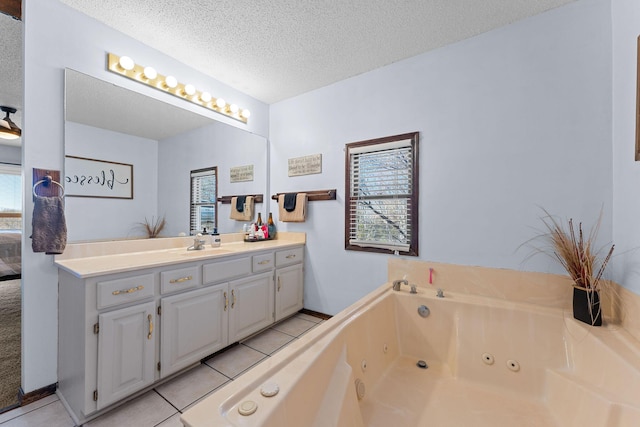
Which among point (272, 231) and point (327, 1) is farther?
point (272, 231)

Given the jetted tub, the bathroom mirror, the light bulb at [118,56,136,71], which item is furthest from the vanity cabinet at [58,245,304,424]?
the light bulb at [118,56,136,71]

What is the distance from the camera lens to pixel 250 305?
2.18 metres

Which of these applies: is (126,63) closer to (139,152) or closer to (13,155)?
(139,152)

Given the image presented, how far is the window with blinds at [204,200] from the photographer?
2.41m

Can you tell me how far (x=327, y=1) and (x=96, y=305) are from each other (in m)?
2.21

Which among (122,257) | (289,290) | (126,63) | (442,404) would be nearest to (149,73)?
→ (126,63)

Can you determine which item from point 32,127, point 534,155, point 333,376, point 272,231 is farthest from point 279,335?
point 534,155

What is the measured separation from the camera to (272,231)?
2.92 metres

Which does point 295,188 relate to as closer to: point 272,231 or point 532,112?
point 272,231

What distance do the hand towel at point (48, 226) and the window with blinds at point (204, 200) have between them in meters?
0.94

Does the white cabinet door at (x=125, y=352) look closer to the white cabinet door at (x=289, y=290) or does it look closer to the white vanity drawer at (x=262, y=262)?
the white vanity drawer at (x=262, y=262)

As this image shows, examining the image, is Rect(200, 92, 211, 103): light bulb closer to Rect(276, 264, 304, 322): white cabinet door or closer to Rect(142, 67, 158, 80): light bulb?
Rect(142, 67, 158, 80): light bulb

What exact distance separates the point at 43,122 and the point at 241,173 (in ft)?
4.92

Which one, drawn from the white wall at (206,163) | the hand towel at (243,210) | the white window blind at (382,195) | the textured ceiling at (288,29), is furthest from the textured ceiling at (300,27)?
the hand towel at (243,210)
